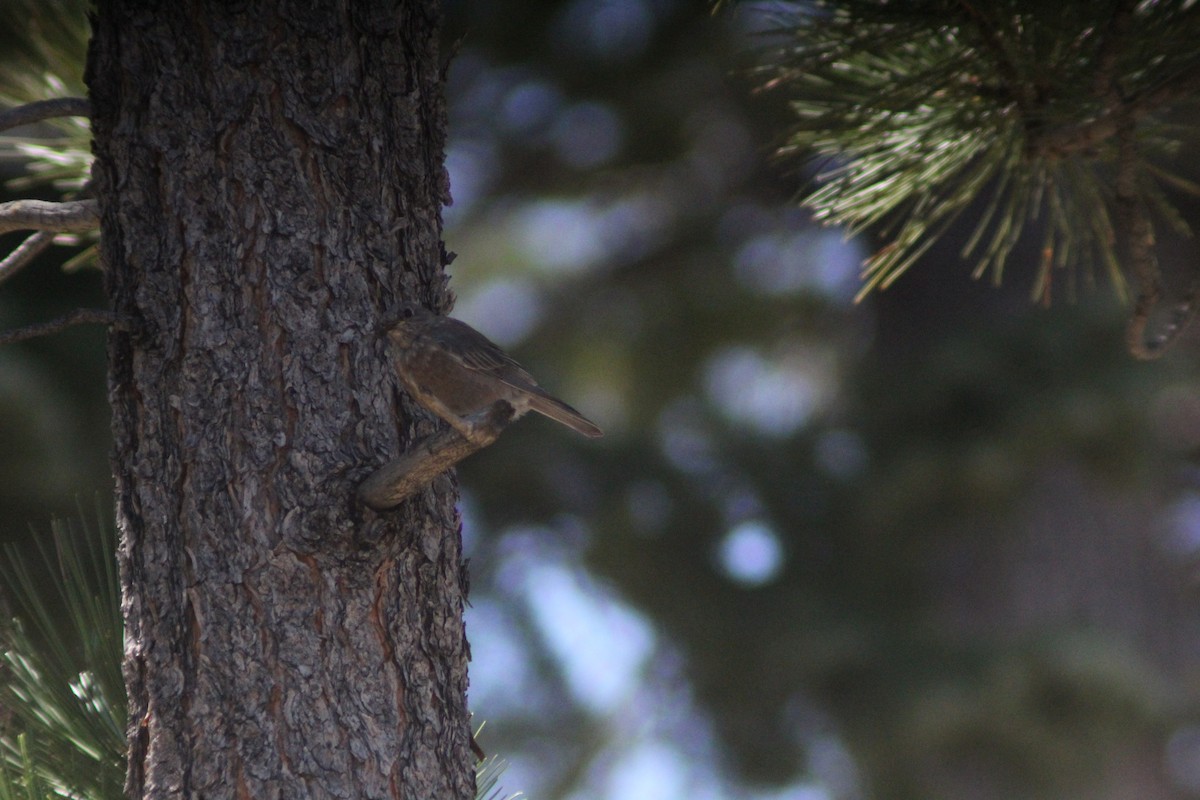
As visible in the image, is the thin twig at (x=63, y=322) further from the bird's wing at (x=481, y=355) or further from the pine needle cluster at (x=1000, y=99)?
the pine needle cluster at (x=1000, y=99)

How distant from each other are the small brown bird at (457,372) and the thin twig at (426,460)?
2 centimetres

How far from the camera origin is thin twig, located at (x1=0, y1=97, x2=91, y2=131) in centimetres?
206

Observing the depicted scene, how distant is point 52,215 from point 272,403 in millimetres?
591

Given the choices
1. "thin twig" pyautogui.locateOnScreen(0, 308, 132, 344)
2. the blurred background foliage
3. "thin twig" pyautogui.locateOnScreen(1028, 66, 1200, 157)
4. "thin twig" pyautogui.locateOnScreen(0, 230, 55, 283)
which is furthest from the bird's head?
the blurred background foliage

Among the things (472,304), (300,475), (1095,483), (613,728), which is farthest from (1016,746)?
(300,475)

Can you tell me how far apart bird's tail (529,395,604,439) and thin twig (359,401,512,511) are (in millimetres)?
485

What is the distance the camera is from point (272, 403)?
1.91 metres

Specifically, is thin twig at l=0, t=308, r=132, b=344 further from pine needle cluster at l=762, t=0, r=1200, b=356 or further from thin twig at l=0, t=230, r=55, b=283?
pine needle cluster at l=762, t=0, r=1200, b=356

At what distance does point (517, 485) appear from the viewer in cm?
766

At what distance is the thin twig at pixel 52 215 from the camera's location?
6.84 feet

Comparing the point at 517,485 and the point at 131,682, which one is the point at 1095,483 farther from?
the point at 131,682

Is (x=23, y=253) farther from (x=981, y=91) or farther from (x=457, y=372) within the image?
(x=981, y=91)

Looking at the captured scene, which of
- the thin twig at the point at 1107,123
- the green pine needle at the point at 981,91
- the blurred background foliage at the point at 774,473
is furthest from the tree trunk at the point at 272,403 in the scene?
the blurred background foliage at the point at 774,473

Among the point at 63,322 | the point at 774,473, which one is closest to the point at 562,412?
the point at 63,322
